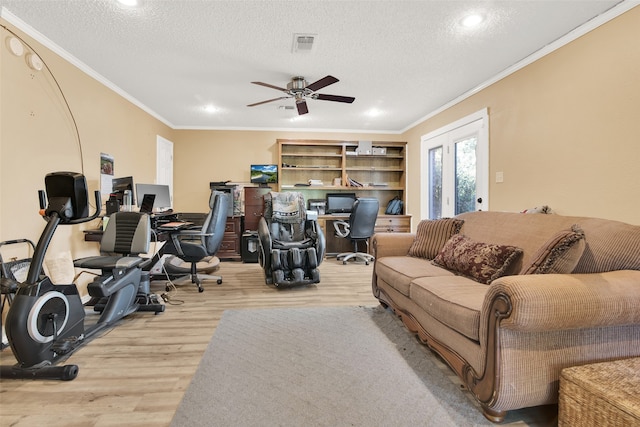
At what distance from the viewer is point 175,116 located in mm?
4914

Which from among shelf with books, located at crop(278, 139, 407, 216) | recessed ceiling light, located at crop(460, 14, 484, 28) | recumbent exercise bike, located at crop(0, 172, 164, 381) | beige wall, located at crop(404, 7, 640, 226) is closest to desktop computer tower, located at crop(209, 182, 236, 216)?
shelf with books, located at crop(278, 139, 407, 216)

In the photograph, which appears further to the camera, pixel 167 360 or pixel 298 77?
pixel 298 77

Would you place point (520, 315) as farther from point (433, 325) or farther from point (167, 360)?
point (167, 360)

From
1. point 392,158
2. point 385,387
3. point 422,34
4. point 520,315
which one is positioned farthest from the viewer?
point 392,158

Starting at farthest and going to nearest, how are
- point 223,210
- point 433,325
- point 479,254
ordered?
1. point 223,210
2. point 479,254
3. point 433,325

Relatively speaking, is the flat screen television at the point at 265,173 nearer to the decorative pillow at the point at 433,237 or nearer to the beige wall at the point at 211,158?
the beige wall at the point at 211,158

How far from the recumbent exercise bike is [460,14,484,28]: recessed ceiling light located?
2.94 meters

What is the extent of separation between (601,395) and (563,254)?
2.02 feet

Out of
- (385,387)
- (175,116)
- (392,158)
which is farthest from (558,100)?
(175,116)

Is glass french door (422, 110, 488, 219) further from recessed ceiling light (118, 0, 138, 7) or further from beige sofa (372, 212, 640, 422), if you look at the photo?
recessed ceiling light (118, 0, 138, 7)

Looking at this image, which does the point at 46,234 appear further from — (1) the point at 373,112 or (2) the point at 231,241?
(1) the point at 373,112

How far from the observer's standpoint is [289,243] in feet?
12.2

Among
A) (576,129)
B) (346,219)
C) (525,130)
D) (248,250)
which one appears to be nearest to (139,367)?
(248,250)

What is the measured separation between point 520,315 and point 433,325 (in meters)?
0.68
